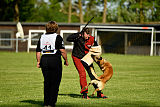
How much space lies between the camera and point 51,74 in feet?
25.9

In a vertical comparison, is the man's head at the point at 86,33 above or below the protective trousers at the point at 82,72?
above

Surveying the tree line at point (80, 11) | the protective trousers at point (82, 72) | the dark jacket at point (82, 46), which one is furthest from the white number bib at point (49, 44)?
the tree line at point (80, 11)

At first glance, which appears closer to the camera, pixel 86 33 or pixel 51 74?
pixel 51 74

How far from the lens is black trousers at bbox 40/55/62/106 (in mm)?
7883

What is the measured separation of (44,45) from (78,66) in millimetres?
2215

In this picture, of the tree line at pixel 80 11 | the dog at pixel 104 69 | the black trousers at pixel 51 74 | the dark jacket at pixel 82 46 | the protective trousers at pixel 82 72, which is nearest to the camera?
the black trousers at pixel 51 74

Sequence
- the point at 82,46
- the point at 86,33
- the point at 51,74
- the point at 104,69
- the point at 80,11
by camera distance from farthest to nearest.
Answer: the point at 80,11 < the point at 82,46 < the point at 86,33 < the point at 104,69 < the point at 51,74

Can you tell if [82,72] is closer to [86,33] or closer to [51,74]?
[86,33]

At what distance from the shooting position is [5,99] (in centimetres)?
962

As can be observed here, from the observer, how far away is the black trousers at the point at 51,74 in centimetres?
788

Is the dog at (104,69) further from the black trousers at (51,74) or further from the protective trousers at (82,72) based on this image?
the black trousers at (51,74)

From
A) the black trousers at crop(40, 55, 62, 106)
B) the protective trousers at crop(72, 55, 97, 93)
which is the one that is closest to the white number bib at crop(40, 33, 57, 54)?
the black trousers at crop(40, 55, 62, 106)

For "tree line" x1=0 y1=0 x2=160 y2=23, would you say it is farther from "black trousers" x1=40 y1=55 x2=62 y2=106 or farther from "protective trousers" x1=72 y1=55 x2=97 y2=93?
"black trousers" x1=40 y1=55 x2=62 y2=106

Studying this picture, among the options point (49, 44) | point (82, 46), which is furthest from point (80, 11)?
point (49, 44)
